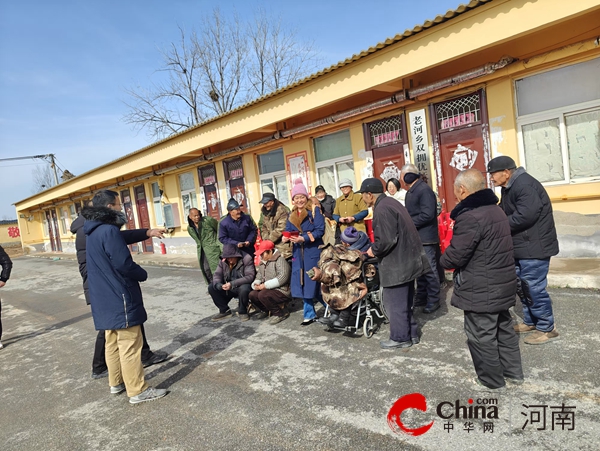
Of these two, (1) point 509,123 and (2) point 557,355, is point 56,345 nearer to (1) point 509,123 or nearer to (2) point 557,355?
(2) point 557,355

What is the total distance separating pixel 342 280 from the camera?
442 cm

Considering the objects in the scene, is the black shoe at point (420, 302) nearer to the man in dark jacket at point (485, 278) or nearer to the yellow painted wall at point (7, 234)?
the man in dark jacket at point (485, 278)

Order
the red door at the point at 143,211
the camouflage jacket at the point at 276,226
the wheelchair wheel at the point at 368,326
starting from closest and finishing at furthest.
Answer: the wheelchair wheel at the point at 368,326 < the camouflage jacket at the point at 276,226 < the red door at the point at 143,211

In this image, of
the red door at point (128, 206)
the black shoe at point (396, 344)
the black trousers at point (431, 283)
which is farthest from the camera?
the red door at point (128, 206)

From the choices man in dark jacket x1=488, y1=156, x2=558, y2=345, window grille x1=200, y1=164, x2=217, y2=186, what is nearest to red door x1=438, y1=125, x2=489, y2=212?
man in dark jacket x1=488, y1=156, x2=558, y2=345

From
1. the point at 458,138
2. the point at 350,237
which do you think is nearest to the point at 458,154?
the point at 458,138

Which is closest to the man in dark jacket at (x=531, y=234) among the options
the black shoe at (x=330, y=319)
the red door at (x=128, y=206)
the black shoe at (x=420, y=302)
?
the black shoe at (x=420, y=302)

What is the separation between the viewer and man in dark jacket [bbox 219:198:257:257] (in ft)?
19.2

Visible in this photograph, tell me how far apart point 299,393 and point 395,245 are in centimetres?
167

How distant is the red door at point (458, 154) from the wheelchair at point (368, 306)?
3.68 meters

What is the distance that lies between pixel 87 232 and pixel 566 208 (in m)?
6.88

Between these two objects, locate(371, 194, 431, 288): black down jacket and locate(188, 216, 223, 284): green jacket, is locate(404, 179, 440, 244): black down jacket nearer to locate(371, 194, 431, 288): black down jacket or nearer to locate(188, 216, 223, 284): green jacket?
locate(371, 194, 431, 288): black down jacket

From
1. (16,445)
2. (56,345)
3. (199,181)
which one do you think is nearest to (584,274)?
(16,445)

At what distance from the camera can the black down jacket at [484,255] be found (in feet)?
9.53
